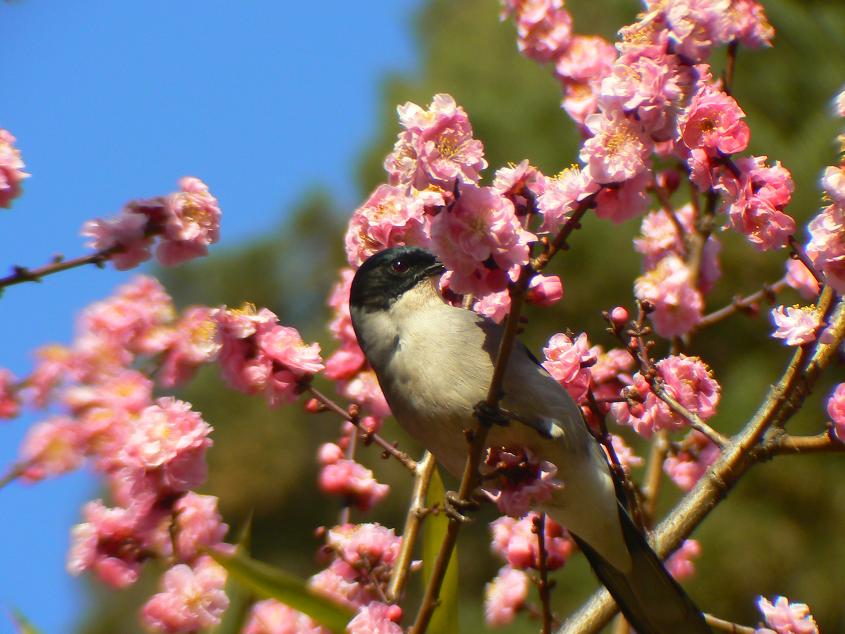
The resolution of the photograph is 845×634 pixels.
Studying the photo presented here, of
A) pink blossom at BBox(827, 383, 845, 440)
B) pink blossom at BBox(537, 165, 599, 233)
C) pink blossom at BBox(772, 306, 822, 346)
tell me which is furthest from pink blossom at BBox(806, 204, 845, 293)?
pink blossom at BBox(537, 165, 599, 233)

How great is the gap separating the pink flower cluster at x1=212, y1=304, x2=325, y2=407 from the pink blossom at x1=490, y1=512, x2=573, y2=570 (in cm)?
65

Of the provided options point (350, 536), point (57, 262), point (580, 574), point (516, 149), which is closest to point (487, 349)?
point (350, 536)

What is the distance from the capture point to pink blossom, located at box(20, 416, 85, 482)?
1902 millimetres

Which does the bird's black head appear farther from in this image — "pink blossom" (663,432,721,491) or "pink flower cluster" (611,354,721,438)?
"pink blossom" (663,432,721,491)

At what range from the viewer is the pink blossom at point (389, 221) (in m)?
2.35

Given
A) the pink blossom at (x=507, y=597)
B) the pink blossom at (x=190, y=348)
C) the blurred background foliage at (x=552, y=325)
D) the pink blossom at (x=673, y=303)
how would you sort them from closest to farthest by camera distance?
the pink blossom at (x=190, y=348) → the pink blossom at (x=673, y=303) → the pink blossom at (x=507, y=597) → the blurred background foliage at (x=552, y=325)

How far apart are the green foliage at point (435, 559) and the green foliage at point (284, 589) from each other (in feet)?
1.49

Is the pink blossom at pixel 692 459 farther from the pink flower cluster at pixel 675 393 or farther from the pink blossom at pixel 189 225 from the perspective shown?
the pink blossom at pixel 189 225

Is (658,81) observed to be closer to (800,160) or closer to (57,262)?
(57,262)

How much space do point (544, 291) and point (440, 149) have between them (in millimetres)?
449

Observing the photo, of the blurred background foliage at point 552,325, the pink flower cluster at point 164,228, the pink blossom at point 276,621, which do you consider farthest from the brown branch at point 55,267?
the blurred background foliage at point 552,325

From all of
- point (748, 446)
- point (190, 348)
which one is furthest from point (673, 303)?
point (190, 348)

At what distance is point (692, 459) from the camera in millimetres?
2730

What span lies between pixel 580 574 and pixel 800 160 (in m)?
4.10
